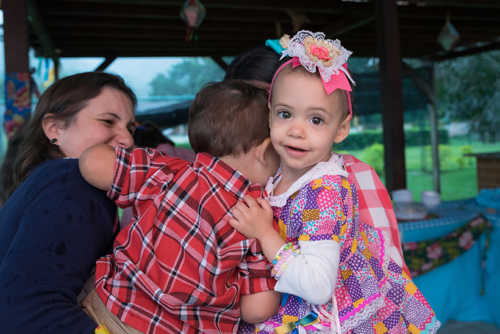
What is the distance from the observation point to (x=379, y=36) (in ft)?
12.3

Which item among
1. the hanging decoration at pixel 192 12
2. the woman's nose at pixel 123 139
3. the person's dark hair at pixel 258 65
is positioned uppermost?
the hanging decoration at pixel 192 12

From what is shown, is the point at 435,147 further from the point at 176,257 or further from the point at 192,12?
the point at 176,257

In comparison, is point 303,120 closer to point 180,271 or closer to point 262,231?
point 262,231

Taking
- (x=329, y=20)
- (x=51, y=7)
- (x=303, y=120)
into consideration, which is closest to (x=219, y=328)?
(x=303, y=120)

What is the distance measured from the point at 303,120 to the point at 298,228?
26 centimetres

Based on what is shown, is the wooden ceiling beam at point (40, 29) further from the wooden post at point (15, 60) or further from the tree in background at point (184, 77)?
the tree in background at point (184, 77)

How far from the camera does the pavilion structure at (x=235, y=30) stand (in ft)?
10.3

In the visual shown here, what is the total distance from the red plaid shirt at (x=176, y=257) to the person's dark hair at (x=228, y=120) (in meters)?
0.09

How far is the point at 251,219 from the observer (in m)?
0.92

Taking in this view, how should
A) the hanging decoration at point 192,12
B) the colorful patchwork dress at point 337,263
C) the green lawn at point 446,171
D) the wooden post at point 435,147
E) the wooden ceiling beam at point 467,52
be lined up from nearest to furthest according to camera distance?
the colorful patchwork dress at point 337,263
the hanging decoration at point 192,12
the wooden ceiling beam at point 467,52
the wooden post at point 435,147
the green lawn at point 446,171

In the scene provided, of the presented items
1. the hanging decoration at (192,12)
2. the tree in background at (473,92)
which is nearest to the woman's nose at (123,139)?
the hanging decoration at (192,12)

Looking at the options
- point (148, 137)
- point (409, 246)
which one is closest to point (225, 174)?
point (148, 137)

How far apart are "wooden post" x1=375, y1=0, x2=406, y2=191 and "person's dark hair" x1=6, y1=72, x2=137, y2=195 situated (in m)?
2.97

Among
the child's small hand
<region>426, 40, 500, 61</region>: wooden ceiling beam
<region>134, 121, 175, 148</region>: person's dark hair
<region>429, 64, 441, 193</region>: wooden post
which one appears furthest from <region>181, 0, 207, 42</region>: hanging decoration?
<region>429, 64, 441, 193</region>: wooden post
